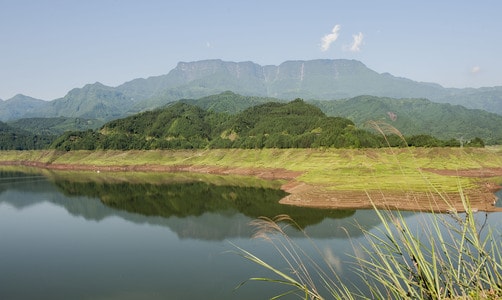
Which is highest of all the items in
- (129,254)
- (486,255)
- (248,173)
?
(486,255)

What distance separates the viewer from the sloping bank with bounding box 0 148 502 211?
205 ft

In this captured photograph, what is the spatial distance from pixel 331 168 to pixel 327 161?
1584 centimetres

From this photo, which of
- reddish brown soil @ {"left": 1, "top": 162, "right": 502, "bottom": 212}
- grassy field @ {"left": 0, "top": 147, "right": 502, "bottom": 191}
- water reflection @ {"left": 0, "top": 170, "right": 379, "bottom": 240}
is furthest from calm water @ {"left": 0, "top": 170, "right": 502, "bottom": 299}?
grassy field @ {"left": 0, "top": 147, "right": 502, "bottom": 191}

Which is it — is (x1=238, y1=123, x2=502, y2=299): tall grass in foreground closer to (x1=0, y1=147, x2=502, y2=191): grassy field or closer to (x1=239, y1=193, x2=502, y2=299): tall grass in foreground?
(x1=239, y1=193, x2=502, y2=299): tall grass in foreground

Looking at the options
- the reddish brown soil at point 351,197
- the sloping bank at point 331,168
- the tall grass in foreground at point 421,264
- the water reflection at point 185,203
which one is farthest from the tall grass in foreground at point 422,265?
the water reflection at point 185,203

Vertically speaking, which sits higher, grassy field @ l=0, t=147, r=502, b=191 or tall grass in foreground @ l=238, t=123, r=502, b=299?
tall grass in foreground @ l=238, t=123, r=502, b=299

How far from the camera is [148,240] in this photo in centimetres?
5278

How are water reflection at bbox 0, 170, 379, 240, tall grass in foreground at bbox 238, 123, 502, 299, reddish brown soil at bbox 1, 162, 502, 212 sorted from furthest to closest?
water reflection at bbox 0, 170, 379, 240 → reddish brown soil at bbox 1, 162, 502, 212 → tall grass in foreground at bbox 238, 123, 502, 299

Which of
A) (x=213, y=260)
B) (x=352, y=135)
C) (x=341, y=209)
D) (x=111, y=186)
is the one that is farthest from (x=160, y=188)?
(x=352, y=135)

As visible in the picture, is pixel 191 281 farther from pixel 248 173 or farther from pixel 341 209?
pixel 248 173

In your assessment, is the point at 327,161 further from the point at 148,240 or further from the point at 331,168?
the point at 148,240

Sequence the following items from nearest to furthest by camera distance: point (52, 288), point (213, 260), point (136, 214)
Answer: point (52, 288) → point (213, 260) → point (136, 214)

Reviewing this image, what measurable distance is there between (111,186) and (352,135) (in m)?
86.9

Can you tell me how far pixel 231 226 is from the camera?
194 feet
